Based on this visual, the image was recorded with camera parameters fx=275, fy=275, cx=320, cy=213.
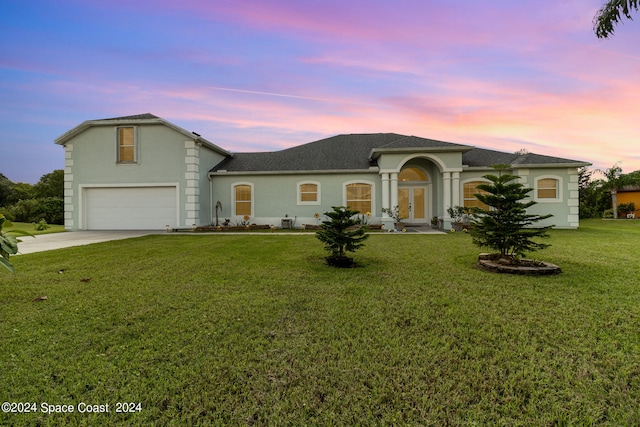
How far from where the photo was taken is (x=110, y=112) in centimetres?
1691

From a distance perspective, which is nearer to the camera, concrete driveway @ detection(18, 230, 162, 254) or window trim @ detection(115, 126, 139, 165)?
concrete driveway @ detection(18, 230, 162, 254)

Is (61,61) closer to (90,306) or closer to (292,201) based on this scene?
(292,201)

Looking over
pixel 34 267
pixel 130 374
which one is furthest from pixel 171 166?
pixel 130 374

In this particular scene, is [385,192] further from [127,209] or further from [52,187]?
[52,187]

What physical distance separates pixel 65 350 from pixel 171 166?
13897 mm

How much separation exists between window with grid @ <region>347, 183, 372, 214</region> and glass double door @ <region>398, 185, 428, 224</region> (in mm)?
2650

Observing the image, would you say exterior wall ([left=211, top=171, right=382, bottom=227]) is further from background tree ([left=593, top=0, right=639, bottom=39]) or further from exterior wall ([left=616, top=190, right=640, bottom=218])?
exterior wall ([left=616, top=190, right=640, bottom=218])

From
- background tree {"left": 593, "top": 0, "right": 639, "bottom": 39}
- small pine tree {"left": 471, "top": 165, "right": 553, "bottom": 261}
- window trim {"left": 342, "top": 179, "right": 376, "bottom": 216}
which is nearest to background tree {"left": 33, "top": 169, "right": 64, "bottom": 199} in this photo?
window trim {"left": 342, "top": 179, "right": 376, "bottom": 216}

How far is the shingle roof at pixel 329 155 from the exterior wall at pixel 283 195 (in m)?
0.51

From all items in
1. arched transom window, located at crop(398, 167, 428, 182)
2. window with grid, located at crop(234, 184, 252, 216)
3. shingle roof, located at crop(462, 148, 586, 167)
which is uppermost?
shingle roof, located at crop(462, 148, 586, 167)

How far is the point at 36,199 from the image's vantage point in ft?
72.8

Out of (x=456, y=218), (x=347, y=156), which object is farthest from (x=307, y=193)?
(x=456, y=218)

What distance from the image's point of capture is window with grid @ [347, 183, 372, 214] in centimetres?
1577

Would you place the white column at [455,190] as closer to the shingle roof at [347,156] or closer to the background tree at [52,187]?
the shingle roof at [347,156]
